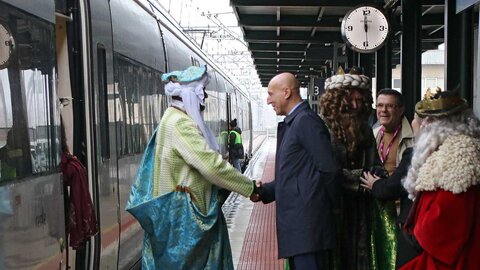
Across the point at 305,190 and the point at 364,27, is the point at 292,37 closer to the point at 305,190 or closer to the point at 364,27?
the point at 364,27

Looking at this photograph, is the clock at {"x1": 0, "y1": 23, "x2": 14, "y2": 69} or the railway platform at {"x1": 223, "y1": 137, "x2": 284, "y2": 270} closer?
the clock at {"x1": 0, "y1": 23, "x2": 14, "y2": 69}

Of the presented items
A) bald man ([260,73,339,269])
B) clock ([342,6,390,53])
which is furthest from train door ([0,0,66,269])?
clock ([342,6,390,53])

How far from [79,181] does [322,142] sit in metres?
1.58

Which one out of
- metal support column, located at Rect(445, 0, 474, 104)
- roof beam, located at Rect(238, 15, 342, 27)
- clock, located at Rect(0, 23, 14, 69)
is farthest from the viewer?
roof beam, located at Rect(238, 15, 342, 27)

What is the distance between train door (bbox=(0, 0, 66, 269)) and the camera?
324 centimetres

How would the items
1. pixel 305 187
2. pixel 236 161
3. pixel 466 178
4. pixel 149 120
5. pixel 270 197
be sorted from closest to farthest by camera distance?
pixel 466 178 → pixel 305 187 → pixel 270 197 → pixel 149 120 → pixel 236 161

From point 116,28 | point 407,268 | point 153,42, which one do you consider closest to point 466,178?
point 407,268

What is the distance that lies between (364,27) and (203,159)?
6242mm

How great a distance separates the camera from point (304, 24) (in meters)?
14.0

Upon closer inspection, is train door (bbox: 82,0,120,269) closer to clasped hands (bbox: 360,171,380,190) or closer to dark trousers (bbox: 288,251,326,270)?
dark trousers (bbox: 288,251,326,270)

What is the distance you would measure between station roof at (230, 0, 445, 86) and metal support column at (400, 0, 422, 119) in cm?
28

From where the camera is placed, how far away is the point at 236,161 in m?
16.4

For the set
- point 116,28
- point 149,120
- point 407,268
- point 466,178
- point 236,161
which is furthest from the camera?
point 236,161

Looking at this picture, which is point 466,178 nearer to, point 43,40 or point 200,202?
point 200,202
